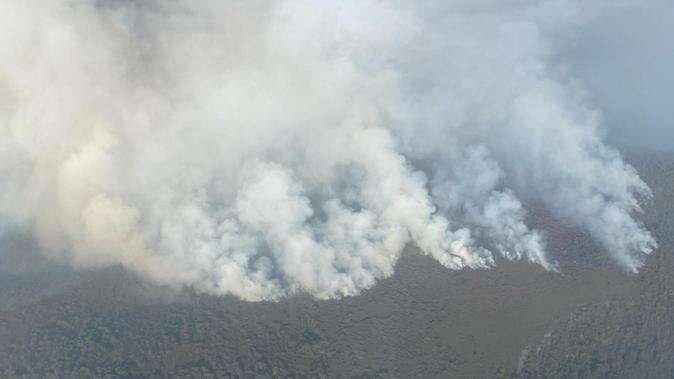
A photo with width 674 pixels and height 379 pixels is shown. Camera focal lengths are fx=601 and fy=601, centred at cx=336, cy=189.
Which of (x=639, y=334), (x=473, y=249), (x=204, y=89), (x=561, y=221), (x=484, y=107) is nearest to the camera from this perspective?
(x=639, y=334)

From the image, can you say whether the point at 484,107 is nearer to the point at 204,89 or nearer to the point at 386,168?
the point at 386,168

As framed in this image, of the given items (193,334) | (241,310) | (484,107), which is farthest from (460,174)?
(193,334)

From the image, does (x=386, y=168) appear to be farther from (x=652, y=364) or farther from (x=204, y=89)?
(x=652, y=364)

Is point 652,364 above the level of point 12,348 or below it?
above

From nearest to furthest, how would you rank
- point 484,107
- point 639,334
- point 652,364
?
point 652,364
point 639,334
point 484,107

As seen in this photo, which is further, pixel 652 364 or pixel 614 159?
pixel 614 159

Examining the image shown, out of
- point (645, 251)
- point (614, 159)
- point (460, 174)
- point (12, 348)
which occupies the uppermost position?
point (614, 159)
